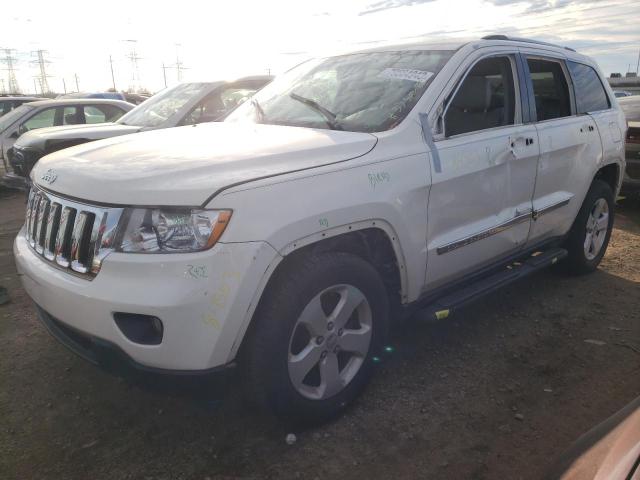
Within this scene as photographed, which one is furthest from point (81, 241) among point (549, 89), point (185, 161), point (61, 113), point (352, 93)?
point (61, 113)

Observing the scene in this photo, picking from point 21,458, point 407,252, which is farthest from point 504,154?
point 21,458

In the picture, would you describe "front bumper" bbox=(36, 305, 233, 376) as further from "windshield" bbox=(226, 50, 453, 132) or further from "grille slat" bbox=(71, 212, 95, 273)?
"windshield" bbox=(226, 50, 453, 132)

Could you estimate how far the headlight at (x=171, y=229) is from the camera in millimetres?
2100

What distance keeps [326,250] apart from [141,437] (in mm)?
1288

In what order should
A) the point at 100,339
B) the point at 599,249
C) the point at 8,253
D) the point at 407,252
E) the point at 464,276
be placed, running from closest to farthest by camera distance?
the point at 100,339 → the point at 407,252 → the point at 464,276 → the point at 599,249 → the point at 8,253

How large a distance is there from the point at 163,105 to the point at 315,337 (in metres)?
5.40

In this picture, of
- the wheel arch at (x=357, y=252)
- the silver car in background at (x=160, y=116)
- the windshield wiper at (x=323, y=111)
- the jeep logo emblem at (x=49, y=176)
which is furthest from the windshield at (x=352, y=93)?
the silver car in background at (x=160, y=116)

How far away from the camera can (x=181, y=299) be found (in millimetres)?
2035

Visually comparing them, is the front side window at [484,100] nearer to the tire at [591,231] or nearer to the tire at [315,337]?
the tire at [315,337]

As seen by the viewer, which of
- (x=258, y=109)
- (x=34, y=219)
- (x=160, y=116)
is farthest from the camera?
(x=160, y=116)

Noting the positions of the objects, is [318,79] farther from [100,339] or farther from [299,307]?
[100,339]

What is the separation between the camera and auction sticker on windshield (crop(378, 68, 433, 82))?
3.09 metres

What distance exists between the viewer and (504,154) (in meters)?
3.31

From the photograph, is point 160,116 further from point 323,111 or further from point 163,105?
point 323,111
